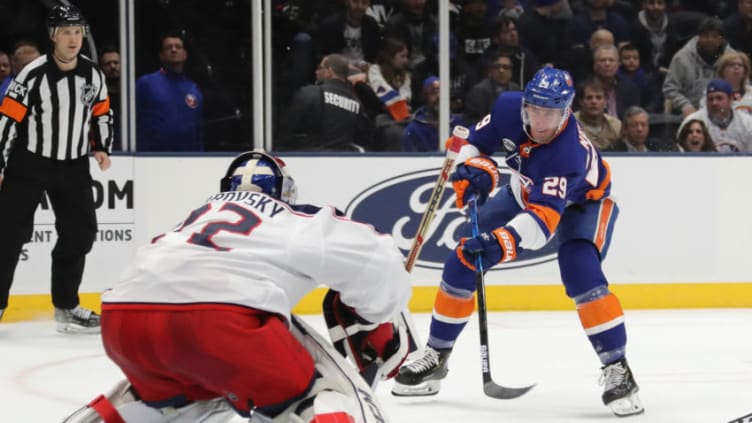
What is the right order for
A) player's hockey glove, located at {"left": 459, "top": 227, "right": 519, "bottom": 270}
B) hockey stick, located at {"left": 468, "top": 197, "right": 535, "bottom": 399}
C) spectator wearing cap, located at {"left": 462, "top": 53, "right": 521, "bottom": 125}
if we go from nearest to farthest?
1. player's hockey glove, located at {"left": 459, "top": 227, "right": 519, "bottom": 270}
2. hockey stick, located at {"left": 468, "top": 197, "right": 535, "bottom": 399}
3. spectator wearing cap, located at {"left": 462, "top": 53, "right": 521, "bottom": 125}

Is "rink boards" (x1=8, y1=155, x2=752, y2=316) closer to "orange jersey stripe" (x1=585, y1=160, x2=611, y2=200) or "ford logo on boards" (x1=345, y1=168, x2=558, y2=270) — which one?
"ford logo on boards" (x1=345, y1=168, x2=558, y2=270)

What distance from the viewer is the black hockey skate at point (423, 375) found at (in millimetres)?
3797

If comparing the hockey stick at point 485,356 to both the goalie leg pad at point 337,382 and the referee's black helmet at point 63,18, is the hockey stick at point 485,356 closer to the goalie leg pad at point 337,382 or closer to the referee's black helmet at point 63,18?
the goalie leg pad at point 337,382

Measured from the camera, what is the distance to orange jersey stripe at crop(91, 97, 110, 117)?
5.05m

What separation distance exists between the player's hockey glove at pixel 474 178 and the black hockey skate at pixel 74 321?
193 cm

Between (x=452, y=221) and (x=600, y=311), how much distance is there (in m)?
2.02

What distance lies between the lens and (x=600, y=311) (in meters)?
3.60

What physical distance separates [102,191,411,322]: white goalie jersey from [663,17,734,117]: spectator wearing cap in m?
3.99

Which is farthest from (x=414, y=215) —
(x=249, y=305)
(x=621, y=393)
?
(x=249, y=305)

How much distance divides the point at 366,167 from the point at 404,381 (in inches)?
74.1

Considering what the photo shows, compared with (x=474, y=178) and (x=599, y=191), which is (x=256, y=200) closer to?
(x=474, y=178)

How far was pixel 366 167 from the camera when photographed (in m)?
5.55

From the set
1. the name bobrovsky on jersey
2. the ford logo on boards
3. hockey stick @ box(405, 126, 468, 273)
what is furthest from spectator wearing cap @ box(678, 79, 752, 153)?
the name bobrovsky on jersey

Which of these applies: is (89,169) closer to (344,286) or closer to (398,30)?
(398,30)
